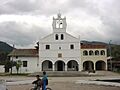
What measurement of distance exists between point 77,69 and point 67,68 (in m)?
2.15

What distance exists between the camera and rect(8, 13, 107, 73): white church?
191 ft

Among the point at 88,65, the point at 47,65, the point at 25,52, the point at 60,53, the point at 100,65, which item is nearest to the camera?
the point at 60,53

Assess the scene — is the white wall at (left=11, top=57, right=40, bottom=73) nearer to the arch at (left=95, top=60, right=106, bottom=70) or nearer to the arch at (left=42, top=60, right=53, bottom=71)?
the arch at (left=42, top=60, right=53, bottom=71)

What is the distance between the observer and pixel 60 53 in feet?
192

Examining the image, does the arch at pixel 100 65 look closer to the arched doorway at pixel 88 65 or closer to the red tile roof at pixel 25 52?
the arched doorway at pixel 88 65

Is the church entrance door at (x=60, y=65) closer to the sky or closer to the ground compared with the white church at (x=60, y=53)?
closer to the ground

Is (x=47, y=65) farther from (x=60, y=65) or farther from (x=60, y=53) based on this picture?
(x=60, y=53)

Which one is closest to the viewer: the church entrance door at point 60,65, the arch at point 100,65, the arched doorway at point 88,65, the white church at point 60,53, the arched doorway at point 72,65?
the white church at point 60,53

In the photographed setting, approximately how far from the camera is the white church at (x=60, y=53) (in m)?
58.3

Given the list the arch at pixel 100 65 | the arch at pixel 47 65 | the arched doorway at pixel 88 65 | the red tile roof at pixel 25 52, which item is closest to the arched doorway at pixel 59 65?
A: the arch at pixel 47 65

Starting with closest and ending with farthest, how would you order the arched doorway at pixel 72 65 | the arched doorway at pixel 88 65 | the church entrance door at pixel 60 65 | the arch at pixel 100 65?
the arched doorway at pixel 72 65 < the church entrance door at pixel 60 65 < the arched doorway at pixel 88 65 < the arch at pixel 100 65

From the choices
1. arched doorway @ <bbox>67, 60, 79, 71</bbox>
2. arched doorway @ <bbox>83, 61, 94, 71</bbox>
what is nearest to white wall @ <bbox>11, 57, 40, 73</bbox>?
arched doorway @ <bbox>67, 60, 79, 71</bbox>

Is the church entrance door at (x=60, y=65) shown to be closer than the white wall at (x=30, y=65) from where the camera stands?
No

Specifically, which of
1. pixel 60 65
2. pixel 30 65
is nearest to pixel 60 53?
pixel 60 65
